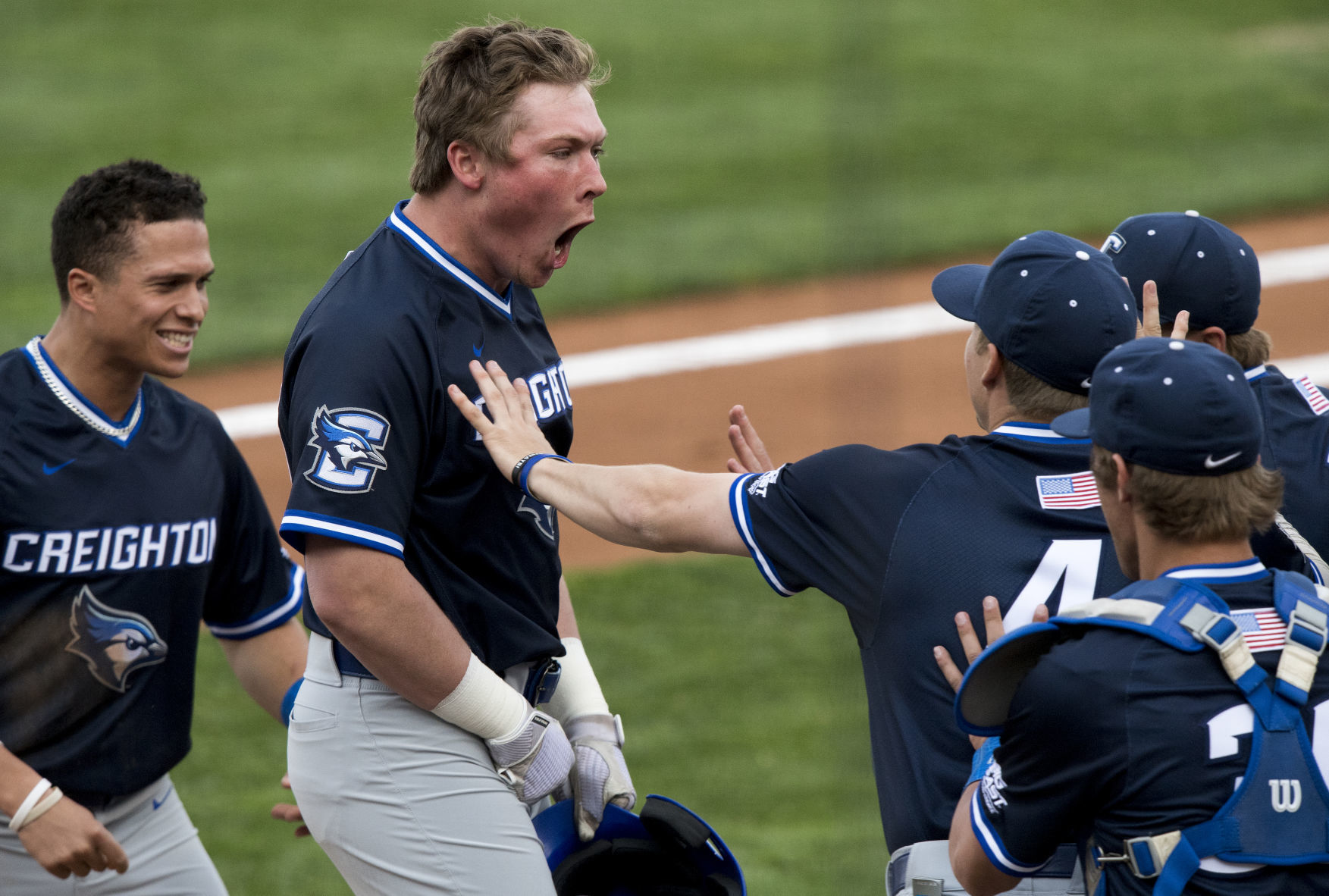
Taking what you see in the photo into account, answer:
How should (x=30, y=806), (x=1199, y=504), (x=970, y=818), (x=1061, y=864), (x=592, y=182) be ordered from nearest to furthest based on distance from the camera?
(x=1199, y=504) → (x=970, y=818) → (x=1061, y=864) → (x=592, y=182) → (x=30, y=806)

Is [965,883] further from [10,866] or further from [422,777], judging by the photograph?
[10,866]

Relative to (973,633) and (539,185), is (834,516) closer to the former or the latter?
(973,633)

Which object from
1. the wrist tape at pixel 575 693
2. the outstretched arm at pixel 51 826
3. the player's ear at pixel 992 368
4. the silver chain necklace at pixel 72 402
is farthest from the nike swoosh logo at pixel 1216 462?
the silver chain necklace at pixel 72 402

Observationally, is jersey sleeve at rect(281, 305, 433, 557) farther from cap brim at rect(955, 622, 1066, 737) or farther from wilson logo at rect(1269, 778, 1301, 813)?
wilson logo at rect(1269, 778, 1301, 813)

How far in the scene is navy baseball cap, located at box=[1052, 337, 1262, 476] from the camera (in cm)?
211

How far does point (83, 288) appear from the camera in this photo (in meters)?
3.39

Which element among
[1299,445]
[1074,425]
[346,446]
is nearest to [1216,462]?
[1074,425]

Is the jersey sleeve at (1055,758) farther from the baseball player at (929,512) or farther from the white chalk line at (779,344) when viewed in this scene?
the white chalk line at (779,344)

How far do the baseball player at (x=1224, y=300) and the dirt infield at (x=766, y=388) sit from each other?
4404 millimetres

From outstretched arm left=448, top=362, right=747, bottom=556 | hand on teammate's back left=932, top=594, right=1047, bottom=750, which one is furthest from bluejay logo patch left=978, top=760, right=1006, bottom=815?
outstretched arm left=448, top=362, right=747, bottom=556

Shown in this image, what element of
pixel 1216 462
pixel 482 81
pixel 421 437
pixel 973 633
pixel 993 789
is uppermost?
pixel 482 81

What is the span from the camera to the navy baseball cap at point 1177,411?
211 centimetres

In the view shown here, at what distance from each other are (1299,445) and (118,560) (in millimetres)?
2447

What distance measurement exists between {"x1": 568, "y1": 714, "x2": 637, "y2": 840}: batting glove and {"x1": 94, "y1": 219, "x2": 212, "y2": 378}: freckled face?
1.29 meters
